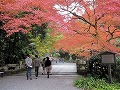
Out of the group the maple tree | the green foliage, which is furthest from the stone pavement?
the maple tree

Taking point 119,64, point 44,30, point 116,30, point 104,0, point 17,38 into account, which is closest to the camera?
point 104,0

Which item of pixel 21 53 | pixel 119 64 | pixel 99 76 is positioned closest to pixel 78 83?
pixel 99 76

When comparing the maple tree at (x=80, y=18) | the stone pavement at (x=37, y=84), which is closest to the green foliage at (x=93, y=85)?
the stone pavement at (x=37, y=84)

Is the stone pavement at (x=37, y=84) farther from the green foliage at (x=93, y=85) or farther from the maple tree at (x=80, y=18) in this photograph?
the maple tree at (x=80, y=18)

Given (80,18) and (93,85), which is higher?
(80,18)

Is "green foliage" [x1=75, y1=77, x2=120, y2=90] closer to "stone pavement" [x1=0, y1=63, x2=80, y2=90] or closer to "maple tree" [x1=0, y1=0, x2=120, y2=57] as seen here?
"stone pavement" [x1=0, y1=63, x2=80, y2=90]

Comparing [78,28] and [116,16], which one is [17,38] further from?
[116,16]

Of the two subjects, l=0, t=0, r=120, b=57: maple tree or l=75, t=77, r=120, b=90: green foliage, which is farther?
l=0, t=0, r=120, b=57: maple tree

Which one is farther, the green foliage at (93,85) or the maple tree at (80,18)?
the maple tree at (80,18)

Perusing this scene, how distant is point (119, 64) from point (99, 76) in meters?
1.60

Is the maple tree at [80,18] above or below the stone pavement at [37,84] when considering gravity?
above

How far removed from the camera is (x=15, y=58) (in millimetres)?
30438

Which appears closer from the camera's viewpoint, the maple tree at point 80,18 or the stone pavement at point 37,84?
the stone pavement at point 37,84

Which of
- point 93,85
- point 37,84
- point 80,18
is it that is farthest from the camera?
point 80,18
